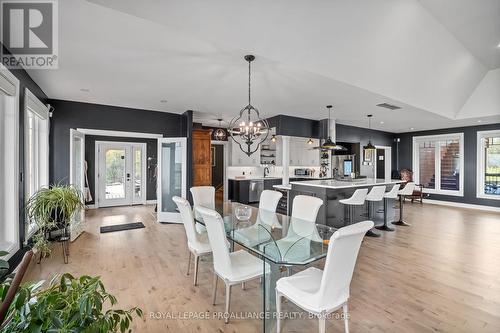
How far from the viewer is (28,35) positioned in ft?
8.41

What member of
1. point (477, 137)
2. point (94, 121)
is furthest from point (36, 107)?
point (477, 137)

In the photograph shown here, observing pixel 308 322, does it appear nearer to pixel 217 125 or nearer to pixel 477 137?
pixel 217 125

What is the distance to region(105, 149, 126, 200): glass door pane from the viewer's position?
7.48 m

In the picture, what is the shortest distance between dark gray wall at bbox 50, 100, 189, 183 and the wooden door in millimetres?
525

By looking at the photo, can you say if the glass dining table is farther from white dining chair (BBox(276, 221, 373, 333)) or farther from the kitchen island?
the kitchen island

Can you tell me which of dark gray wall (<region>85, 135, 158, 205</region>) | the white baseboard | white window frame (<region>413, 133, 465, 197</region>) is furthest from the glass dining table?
white window frame (<region>413, 133, 465, 197</region>)

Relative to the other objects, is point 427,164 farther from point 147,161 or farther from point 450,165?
Result: point 147,161

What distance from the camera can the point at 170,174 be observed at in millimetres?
5832

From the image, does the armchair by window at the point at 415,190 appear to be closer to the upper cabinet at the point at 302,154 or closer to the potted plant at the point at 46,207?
the upper cabinet at the point at 302,154

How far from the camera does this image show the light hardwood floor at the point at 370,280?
214cm

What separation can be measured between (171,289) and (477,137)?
30.8 ft

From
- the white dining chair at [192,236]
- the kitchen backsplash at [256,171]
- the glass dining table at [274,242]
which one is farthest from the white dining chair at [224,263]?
the kitchen backsplash at [256,171]

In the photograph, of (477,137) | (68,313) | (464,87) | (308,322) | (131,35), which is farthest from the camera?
(477,137)

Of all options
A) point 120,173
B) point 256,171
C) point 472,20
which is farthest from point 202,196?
point 472,20
